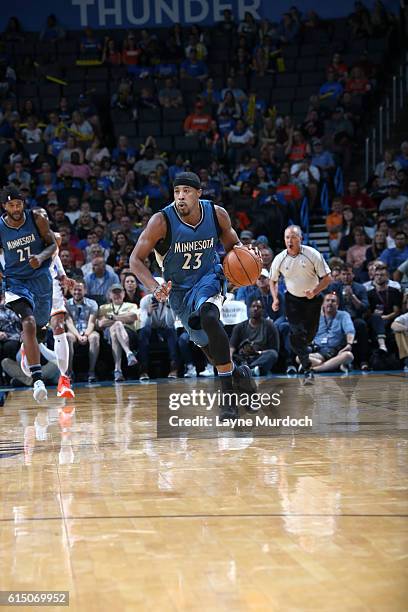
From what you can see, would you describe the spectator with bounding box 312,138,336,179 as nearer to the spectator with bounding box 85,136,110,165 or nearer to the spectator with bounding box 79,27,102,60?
the spectator with bounding box 85,136,110,165

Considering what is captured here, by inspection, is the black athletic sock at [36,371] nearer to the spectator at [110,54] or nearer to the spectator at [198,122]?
the spectator at [198,122]

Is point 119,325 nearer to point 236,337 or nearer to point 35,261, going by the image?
point 236,337

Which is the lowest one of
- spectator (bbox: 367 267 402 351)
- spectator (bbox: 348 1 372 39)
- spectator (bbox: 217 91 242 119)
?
spectator (bbox: 367 267 402 351)

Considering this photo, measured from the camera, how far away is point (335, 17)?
1805cm

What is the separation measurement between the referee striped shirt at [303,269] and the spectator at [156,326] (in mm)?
2174

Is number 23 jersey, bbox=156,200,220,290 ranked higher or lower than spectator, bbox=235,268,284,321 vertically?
higher

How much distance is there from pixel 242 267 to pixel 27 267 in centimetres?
229

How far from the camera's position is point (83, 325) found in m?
10.9

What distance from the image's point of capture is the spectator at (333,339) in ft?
35.2

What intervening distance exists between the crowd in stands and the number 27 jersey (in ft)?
10.0

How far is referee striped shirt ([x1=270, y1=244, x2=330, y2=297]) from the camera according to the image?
9000 millimetres

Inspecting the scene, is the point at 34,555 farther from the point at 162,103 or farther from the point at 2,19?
the point at 2,19

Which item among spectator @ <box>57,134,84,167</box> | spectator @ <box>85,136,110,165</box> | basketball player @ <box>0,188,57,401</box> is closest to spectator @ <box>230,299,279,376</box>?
basketball player @ <box>0,188,57,401</box>

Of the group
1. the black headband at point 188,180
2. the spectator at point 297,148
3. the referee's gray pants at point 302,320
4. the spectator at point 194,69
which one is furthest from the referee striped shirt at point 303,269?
the spectator at point 194,69
